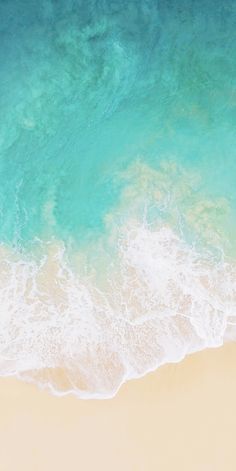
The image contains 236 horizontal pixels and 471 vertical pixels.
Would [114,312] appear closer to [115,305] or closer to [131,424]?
[115,305]

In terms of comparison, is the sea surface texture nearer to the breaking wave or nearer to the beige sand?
the breaking wave

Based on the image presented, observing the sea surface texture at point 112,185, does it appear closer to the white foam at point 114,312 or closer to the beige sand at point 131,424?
the white foam at point 114,312

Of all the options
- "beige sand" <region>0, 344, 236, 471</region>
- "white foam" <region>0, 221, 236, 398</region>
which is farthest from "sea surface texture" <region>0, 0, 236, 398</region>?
"beige sand" <region>0, 344, 236, 471</region>

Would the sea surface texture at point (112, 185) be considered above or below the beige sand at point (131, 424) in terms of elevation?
above

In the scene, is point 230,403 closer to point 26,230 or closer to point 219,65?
point 26,230

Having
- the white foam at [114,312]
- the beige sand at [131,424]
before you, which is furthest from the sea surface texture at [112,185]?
the beige sand at [131,424]

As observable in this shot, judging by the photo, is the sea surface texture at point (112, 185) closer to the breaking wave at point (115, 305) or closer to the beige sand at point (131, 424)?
the breaking wave at point (115, 305)
